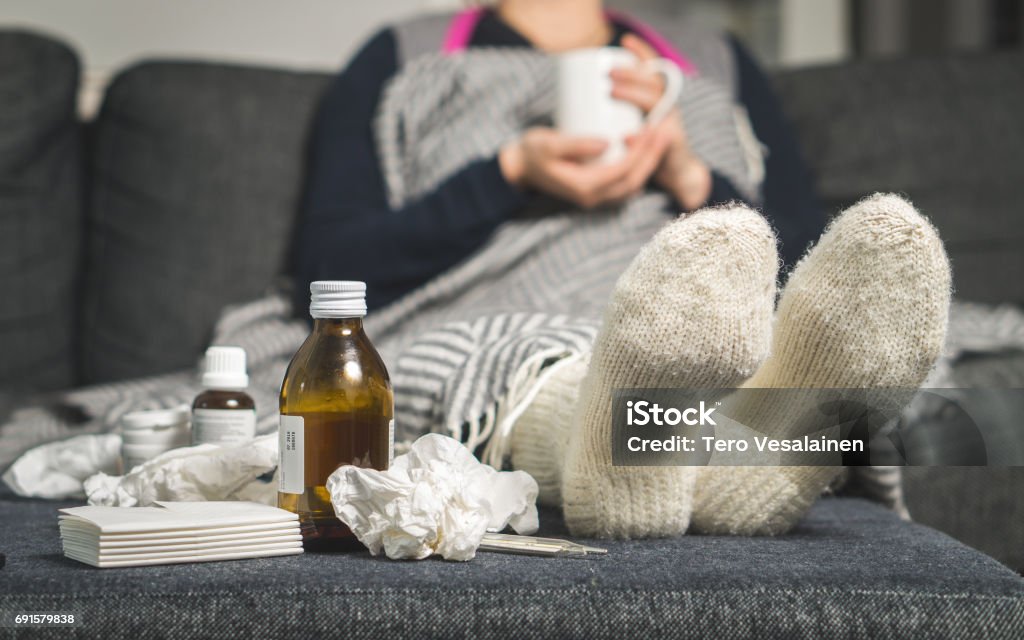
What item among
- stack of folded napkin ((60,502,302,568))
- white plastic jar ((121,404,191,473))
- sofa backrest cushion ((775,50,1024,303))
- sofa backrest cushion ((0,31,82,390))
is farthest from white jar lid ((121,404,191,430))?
sofa backrest cushion ((775,50,1024,303))

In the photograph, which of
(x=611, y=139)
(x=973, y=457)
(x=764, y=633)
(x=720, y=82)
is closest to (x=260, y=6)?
(x=720, y=82)

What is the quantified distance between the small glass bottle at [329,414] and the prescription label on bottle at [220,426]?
130 mm

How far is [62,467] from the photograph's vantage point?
0.75m

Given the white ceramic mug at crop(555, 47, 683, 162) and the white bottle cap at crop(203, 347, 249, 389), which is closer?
the white bottle cap at crop(203, 347, 249, 389)

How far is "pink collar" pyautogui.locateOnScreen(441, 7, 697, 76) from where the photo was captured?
4.33 ft

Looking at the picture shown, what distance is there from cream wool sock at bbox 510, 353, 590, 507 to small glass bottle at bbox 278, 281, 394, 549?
0.14 metres

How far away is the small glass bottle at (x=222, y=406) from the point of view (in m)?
0.67

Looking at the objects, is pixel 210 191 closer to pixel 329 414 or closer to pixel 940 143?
pixel 329 414

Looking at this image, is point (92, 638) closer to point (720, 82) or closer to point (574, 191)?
point (574, 191)

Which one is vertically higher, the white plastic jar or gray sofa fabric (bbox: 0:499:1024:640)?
gray sofa fabric (bbox: 0:499:1024:640)

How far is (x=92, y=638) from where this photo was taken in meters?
0.45

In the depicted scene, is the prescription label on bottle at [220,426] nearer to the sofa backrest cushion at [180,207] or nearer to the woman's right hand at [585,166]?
the woman's right hand at [585,166]

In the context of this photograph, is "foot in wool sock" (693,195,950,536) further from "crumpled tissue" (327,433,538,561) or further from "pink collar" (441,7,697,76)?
"pink collar" (441,7,697,76)

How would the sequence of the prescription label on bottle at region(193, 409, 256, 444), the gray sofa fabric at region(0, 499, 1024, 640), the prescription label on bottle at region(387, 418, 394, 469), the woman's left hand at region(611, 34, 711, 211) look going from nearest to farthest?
the gray sofa fabric at region(0, 499, 1024, 640) < the prescription label on bottle at region(387, 418, 394, 469) < the prescription label on bottle at region(193, 409, 256, 444) < the woman's left hand at region(611, 34, 711, 211)
